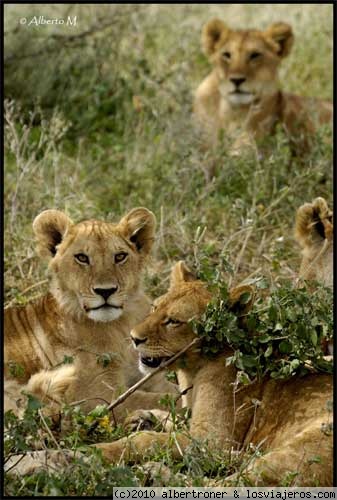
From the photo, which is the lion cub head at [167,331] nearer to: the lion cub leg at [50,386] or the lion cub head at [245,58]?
the lion cub leg at [50,386]

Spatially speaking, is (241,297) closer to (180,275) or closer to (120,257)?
(180,275)

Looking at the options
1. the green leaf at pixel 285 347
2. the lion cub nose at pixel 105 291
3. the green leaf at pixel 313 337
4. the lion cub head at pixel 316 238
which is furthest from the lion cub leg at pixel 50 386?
the lion cub head at pixel 316 238

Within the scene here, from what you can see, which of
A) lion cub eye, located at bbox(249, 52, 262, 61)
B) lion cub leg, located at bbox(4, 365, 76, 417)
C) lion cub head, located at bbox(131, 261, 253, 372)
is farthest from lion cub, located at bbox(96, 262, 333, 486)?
lion cub eye, located at bbox(249, 52, 262, 61)

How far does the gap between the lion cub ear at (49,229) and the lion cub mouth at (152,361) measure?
1094mm

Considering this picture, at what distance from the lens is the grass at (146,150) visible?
7.25m

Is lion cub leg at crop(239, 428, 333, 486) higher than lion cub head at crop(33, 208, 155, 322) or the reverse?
the reverse

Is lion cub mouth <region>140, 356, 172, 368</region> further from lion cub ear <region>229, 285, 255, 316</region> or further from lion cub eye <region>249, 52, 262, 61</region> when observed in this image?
lion cub eye <region>249, 52, 262, 61</region>

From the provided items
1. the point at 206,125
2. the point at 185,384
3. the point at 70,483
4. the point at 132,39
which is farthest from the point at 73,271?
the point at 132,39

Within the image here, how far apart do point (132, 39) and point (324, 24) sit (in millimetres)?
1838

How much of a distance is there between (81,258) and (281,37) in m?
4.31

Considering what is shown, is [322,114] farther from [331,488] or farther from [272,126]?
[331,488]

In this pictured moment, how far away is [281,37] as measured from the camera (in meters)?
9.82

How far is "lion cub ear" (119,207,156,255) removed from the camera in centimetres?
625

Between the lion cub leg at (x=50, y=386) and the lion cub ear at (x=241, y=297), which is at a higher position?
the lion cub ear at (x=241, y=297)
